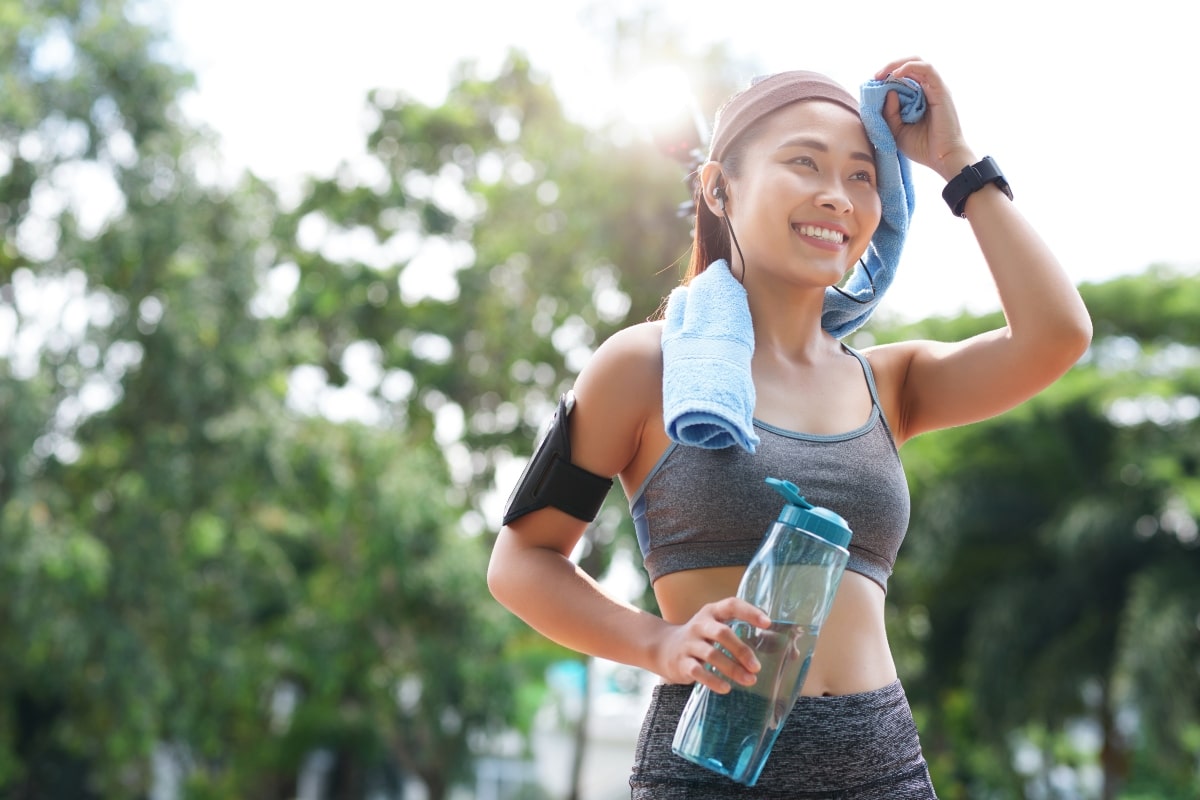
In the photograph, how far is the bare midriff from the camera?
1.69 metres

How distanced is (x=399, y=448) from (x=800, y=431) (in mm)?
13204

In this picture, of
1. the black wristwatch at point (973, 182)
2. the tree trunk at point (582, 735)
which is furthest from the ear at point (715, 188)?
the tree trunk at point (582, 735)

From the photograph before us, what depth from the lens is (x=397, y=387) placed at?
1647 cm

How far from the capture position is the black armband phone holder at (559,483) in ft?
5.75

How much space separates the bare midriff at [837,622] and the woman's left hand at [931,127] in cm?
64

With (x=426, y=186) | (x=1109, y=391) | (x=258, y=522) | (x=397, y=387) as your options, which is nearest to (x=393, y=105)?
(x=426, y=186)

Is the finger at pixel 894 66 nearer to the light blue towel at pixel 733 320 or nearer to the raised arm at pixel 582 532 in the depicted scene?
the light blue towel at pixel 733 320

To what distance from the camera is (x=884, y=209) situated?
1982 mm

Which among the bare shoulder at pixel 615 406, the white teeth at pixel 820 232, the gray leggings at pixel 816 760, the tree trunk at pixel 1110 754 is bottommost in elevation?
the gray leggings at pixel 816 760

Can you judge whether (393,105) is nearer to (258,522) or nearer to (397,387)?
(397,387)

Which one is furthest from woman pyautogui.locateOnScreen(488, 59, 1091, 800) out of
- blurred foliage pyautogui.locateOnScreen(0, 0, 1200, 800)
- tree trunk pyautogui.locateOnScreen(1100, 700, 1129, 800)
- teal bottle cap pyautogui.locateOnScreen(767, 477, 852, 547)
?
tree trunk pyautogui.locateOnScreen(1100, 700, 1129, 800)

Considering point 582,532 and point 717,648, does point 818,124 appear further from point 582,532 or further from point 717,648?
point 717,648

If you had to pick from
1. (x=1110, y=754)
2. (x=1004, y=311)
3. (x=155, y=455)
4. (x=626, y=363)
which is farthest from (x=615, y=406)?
(x=1110, y=754)

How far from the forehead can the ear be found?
109 mm
